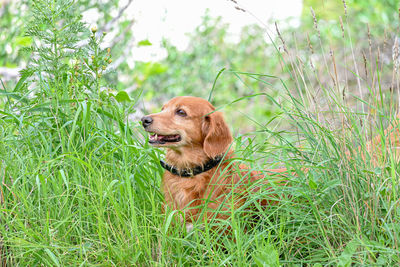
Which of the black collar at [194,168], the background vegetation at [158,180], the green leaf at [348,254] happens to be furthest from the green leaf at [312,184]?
the black collar at [194,168]

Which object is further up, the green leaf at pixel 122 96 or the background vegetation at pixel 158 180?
the green leaf at pixel 122 96

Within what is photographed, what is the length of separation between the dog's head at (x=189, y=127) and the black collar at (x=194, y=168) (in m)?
0.07

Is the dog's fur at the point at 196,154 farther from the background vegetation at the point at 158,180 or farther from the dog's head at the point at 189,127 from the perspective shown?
the background vegetation at the point at 158,180

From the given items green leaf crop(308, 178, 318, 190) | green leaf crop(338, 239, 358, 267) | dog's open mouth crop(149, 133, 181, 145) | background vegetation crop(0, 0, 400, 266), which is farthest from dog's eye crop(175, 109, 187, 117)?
green leaf crop(338, 239, 358, 267)

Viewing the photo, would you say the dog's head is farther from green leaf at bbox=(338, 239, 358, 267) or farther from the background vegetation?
green leaf at bbox=(338, 239, 358, 267)

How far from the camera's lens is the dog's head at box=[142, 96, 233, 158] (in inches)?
116

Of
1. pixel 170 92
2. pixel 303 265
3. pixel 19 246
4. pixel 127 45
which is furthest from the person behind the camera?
pixel 170 92

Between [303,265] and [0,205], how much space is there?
1598 mm

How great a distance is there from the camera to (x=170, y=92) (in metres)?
7.72

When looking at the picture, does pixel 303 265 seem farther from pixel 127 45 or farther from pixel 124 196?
pixel 127 45

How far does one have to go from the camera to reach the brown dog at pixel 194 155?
2.73 metres

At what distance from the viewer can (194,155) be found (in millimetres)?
2998

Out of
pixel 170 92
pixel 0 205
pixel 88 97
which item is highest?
pixel 88 97

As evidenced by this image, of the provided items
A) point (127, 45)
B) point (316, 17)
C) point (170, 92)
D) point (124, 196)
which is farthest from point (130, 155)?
point (170, 92)
